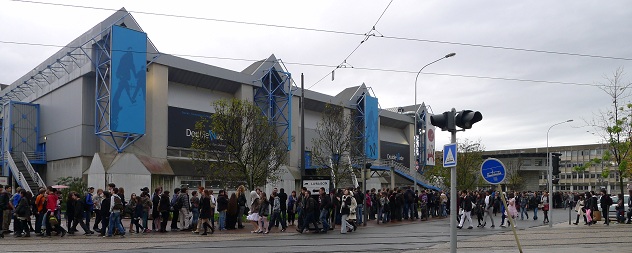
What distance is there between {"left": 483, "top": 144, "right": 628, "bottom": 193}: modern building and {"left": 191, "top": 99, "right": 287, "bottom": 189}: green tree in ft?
172

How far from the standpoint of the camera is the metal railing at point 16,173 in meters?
39.1

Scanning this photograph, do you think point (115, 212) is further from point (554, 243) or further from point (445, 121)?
point (554, 243)

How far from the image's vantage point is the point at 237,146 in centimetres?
3116

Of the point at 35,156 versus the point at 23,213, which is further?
the point at 35,156

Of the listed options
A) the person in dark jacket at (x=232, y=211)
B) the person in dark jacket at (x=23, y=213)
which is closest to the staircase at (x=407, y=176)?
the person in dark jacket at (x=232, y=211)

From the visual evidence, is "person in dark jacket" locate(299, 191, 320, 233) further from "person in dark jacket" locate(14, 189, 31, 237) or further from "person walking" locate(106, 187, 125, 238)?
"person in dark jacket" locate(14, 189, 31, 237)

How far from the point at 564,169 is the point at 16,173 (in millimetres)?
96634

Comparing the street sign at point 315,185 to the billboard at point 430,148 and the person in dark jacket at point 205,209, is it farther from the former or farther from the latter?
the billboard at point 430,148

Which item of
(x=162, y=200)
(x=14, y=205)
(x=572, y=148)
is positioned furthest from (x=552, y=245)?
(x=572, y=148)

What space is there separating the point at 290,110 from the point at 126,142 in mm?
14907

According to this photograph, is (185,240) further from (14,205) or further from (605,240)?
(605,240)

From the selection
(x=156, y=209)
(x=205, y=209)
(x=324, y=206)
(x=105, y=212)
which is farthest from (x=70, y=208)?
(x=324, y=206)

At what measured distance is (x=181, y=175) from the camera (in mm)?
41406

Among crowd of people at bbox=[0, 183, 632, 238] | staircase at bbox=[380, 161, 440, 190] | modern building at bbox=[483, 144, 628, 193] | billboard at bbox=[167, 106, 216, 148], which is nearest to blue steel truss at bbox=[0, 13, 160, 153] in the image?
billboard at bbox=[167, 106, 216, 148]
